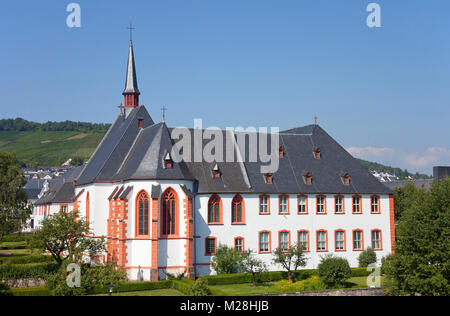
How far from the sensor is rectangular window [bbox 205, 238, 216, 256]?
50.1m

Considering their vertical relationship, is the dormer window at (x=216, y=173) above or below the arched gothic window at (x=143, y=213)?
above

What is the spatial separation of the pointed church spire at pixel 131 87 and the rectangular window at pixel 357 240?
29.3 meters

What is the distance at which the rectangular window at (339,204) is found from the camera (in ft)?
180

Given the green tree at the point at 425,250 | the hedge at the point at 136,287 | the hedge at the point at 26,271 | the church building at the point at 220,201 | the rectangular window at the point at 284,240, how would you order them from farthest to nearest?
the rectangular window at the point at 284,240 < the church building at the point at 220,201 < the hedge at the point at 26,271 < the hedge at the point at 136,287 < the green tree at the point at 425,250

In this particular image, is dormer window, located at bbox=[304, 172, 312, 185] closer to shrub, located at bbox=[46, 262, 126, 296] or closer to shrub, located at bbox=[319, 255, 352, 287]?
shrub, located at bbox=[319, 255, 352, 287]

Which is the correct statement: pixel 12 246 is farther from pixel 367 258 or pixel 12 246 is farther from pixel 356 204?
pixel 367 258

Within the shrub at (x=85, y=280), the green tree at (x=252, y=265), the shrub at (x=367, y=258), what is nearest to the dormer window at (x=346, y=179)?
the shrub at (x=367, y=258)

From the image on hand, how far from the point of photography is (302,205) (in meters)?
53.8

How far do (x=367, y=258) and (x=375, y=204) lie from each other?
20.3ft

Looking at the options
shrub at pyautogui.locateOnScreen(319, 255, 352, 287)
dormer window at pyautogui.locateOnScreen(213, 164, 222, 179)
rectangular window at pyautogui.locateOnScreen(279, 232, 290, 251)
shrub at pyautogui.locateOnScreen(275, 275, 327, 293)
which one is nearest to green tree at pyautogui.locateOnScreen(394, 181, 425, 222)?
rectangular window at pyautogui.locateOnScreen(279, 232, 290, 251)

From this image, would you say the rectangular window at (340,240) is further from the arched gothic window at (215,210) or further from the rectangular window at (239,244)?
the arched gothic window at (215,210)

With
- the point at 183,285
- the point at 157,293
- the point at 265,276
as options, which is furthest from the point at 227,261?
the point at 157,293

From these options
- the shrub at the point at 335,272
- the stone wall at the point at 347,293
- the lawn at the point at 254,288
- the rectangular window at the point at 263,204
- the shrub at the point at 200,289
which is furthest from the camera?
the rectangular window at the point at 263,204

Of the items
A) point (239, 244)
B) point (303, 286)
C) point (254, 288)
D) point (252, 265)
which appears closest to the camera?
point (303, 286)
